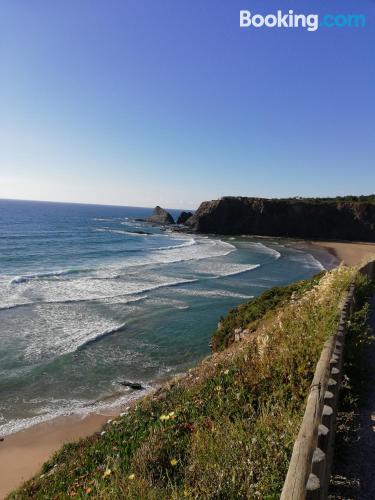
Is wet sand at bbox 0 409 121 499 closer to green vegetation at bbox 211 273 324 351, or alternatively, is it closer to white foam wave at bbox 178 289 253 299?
green vegetation at bbox 211 273 324 351

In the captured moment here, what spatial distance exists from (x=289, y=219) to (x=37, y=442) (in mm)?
79247

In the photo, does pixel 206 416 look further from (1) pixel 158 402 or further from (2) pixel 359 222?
(2) pixel 359 222

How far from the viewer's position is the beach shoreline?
917 centimetres

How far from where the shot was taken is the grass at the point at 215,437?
415cm

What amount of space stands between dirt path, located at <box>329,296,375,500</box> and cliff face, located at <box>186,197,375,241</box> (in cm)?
8083

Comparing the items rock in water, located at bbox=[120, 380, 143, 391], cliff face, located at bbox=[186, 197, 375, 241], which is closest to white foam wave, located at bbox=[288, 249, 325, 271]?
cliff face, located at bbox=[186, 197, 375, 241]

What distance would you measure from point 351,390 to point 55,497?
500cm

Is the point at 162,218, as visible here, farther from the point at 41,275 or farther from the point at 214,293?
the point at 214,293

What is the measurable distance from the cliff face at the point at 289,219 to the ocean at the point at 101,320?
41.9 meters

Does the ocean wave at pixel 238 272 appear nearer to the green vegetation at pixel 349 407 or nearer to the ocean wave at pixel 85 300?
the ocean wave at pixel 85 300

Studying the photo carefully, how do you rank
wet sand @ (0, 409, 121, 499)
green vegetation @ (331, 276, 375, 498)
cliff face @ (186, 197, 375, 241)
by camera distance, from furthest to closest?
cliff face @ (186, 197, 375, 241)
wet sand @ (0, 409, 121, 499)
green vegetation @ (331, 276, 375, 498)

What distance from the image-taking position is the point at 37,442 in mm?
10508

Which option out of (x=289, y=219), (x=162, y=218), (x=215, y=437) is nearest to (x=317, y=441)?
(x=215, y=437)

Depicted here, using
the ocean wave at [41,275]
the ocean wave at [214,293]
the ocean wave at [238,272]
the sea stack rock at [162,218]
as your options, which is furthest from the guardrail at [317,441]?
the sea stack rock at [162,218]
